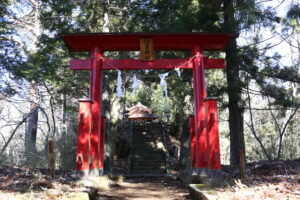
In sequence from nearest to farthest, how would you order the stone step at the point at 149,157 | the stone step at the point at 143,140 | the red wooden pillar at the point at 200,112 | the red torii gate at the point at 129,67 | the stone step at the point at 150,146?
1. the red torii gate at the point at 129,67
2. the red wooden pillar at the point at 200,112
3. the stone step at the point at 149,157
4. the stone step at the point at 150,146
5. the stone step at the point at 143,140

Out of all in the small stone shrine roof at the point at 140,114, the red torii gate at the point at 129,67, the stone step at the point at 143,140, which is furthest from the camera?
the small stone shrine roof at the point at 140,114

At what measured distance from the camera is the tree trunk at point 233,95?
26.3 ft

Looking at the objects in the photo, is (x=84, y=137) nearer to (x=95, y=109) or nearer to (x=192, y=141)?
(x=95, y=109)

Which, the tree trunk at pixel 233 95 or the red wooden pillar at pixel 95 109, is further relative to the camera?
the tree trunk at pixel 233 95

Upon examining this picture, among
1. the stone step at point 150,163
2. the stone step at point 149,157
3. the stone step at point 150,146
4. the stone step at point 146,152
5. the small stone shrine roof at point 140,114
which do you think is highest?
the small stone shrine roof at point 140,114

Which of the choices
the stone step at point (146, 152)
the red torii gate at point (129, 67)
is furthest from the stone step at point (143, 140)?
the red torii gate at point (129, 67)

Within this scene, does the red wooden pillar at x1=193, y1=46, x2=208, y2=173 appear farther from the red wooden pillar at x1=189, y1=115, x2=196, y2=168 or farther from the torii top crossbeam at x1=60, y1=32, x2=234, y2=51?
the red wooden pillar at x1=189, y1=115, x2=196, y2=168

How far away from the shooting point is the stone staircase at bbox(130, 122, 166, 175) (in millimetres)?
12266

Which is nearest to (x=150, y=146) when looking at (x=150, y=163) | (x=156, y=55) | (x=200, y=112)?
(x=150, y=163)

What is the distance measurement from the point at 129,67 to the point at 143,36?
2.96 feet

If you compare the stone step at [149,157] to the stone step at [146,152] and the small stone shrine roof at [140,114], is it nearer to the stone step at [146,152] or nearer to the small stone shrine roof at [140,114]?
the stone step at [146,152]

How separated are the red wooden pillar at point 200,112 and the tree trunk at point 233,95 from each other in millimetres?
1372

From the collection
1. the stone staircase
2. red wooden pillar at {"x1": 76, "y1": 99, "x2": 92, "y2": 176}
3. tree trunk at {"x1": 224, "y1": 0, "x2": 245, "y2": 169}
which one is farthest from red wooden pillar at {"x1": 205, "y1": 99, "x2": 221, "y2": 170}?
the stone staircase

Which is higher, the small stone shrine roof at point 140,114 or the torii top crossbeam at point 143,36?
the torii top crossbeam at point 143,36
